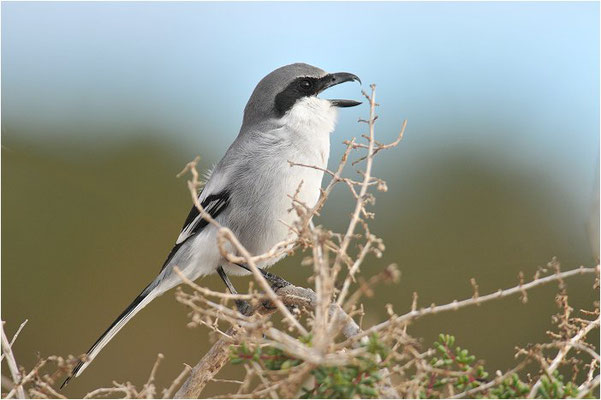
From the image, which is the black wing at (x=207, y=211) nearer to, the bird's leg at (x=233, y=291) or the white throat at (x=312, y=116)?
the bird's leg at (x=233, y=291)

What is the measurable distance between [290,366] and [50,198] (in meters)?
4.88

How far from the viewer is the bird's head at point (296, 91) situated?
10.4 feet

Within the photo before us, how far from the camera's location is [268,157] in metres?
3.00

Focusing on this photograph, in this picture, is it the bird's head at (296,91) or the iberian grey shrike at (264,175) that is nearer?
the iberian grey shrike at (264,175)

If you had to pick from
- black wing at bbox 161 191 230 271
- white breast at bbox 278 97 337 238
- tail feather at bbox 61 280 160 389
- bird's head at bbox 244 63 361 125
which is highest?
bird's head at bbox 244 63 361 125

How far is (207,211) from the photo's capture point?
300 centimetres

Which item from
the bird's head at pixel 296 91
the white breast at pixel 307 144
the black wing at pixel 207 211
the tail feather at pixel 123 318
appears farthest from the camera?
the bird's head at pixel 296 91

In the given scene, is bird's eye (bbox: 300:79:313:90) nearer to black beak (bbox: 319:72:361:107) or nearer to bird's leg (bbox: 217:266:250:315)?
black beak (bbox: 319:72:361:107)

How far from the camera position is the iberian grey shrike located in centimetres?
293

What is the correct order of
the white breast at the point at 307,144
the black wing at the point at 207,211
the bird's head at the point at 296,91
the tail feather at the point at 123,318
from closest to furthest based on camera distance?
the tail feather at the point at 123,318
the white breast at the point at 307,144
the black wing at the point at 207,211
the bird's head at the point at 296,91

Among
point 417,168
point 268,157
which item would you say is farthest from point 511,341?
point 268,157

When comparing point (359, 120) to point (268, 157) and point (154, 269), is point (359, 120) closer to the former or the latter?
point (268, 157)

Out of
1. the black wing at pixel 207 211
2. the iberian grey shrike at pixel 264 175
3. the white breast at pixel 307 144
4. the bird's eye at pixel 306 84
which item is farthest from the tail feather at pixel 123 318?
the bird's eye at pixel 306 84

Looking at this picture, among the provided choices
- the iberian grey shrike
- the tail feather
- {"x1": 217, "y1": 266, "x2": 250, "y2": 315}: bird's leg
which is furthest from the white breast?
the tail feather
